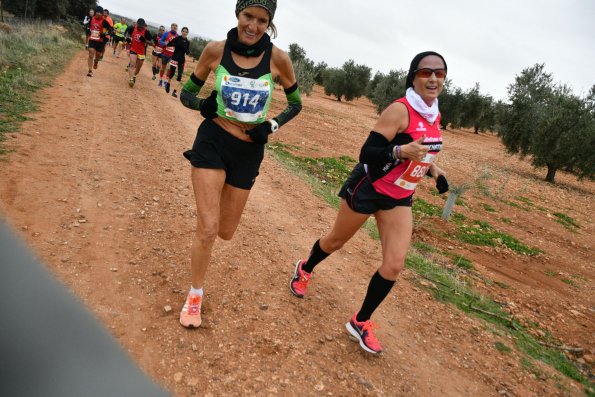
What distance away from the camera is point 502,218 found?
33.0 feet

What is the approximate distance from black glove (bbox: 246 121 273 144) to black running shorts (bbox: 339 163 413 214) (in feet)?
2.70

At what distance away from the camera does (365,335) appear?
10.6 feet

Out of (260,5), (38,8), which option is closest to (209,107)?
(260,5)

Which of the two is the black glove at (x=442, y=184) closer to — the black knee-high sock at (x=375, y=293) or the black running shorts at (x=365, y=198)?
the black running shorts at (x=365, y=198)

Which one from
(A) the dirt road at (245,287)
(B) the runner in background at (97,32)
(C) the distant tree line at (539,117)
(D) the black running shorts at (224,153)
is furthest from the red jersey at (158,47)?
(C) the distant tree line at (539,117)

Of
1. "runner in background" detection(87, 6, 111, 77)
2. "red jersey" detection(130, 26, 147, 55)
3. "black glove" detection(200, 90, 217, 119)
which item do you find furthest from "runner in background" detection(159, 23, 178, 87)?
"black glove" detection(200, 90, 217, 119)

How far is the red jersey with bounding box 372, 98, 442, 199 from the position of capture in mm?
2906

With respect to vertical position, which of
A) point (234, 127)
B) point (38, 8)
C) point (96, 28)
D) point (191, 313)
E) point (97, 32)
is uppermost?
point (38, 8)

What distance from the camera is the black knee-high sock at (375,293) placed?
3.11m

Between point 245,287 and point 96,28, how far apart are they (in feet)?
39.7

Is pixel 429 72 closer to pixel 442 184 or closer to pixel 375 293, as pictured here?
pixel 442 184

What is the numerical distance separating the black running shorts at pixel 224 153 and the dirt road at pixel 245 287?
3.67 ft

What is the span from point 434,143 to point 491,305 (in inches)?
118

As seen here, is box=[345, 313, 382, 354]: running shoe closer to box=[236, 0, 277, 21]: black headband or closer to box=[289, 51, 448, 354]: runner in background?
box=[289, 51, 448, 354]: runner in background
